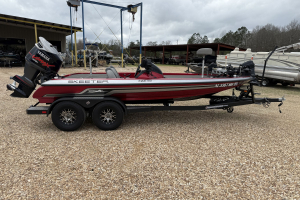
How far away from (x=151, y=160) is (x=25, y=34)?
72.2 feet

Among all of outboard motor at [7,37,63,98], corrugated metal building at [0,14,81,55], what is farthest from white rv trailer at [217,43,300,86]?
corrugated metal building at [0,14,81,55]

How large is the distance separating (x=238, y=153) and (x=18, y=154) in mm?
3333

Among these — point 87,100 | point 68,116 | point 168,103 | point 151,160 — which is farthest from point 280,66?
point 68,116

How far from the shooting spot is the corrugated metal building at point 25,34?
17.6 metres

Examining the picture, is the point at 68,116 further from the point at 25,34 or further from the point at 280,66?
the point at 25,34

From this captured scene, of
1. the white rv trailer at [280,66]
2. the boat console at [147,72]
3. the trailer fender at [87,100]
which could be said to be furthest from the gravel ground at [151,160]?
the white rv trailer at [280,66]

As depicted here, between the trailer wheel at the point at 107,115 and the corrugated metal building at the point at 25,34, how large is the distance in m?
16.1

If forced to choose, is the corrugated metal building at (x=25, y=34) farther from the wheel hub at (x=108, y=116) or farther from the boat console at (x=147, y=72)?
the wheel hub at (x=108, y=116)

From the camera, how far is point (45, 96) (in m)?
3.59

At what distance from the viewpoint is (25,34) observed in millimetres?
19156

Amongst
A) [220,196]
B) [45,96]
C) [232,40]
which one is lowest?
[220,196]

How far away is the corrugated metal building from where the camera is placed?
17.6 metres

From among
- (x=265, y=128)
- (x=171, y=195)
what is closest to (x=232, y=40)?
(x=265, y=128)

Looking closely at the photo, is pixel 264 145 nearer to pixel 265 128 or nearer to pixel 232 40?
pixel 265 128
